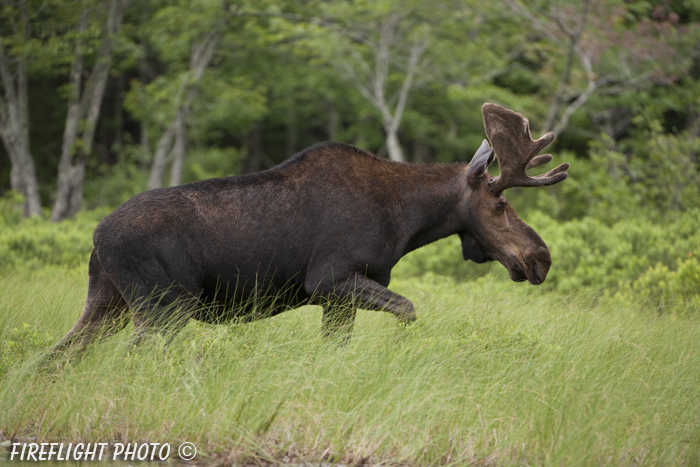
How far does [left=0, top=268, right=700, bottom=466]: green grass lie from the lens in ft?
15.2

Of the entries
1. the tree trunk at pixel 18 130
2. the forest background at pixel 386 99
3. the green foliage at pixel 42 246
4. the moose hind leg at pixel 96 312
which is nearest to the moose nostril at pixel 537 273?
the forest background at pixel 386 99

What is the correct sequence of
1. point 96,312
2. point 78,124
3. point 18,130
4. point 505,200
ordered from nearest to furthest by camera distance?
point 96,312
point 505,200
point 18,130
point 78,124

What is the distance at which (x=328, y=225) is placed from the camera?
19.1 ft

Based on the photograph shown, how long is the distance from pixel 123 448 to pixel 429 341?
7.28 ft

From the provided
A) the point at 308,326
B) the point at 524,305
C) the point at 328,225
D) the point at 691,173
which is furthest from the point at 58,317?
the point at 691,173

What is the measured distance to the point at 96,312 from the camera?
228 inches

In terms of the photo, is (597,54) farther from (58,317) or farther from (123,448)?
(123,448)

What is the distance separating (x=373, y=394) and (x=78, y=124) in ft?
47.8

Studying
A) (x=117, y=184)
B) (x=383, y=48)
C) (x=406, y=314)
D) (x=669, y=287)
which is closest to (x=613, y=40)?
(x=383, y=48)

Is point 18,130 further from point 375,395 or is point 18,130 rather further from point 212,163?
point 375,395

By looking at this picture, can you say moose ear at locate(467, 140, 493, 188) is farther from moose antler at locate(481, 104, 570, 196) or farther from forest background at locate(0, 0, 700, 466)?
forest background at locate(0, 0, 700, 466)

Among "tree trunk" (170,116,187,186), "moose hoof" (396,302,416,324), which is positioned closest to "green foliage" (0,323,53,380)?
"moose hoof" (396,302,416,324)

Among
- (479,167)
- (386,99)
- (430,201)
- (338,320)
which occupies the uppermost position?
(479,167)

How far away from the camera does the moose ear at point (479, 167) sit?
598 cm
